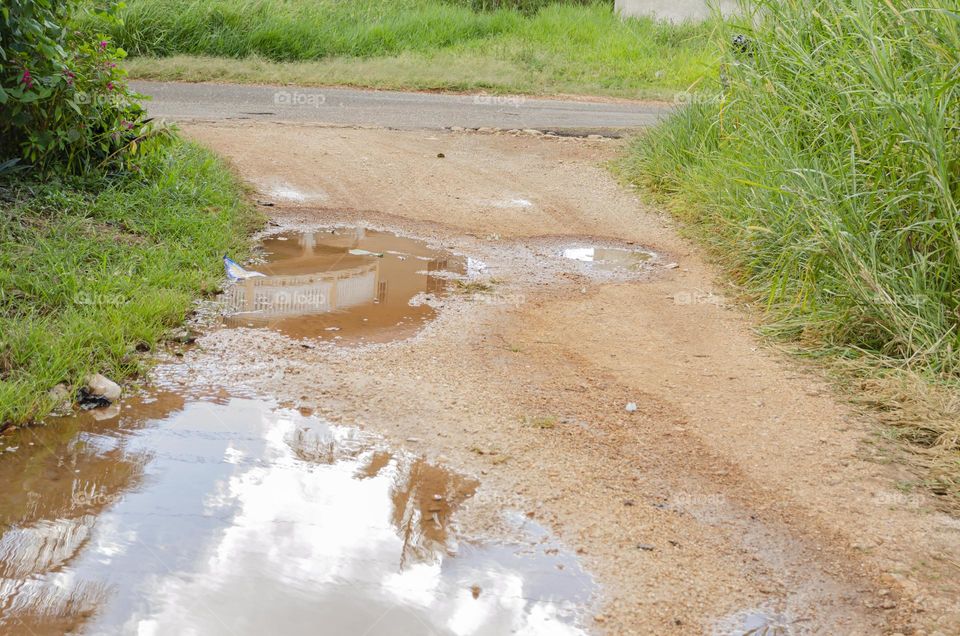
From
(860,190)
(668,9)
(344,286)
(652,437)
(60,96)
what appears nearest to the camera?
(652,437)

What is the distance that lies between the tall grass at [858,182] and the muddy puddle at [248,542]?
8.41 feet

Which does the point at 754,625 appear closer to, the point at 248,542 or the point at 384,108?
the point at 248,542

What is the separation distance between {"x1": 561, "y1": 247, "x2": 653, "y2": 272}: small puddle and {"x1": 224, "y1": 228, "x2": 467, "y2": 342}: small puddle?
895 mm

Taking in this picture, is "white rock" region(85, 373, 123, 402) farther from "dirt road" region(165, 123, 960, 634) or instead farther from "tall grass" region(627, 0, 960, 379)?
"tall grass" region(627, 0, 960, 379)

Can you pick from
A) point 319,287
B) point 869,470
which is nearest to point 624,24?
point 319,287

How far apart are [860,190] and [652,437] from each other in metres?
2.26

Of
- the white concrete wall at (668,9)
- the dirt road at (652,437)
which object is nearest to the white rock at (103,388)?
the dirt road at (652,437)

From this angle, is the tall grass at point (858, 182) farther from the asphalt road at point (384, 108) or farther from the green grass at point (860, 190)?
the asphalt road at point (384, 108)

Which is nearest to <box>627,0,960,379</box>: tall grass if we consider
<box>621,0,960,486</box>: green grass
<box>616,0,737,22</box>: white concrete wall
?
<box>621,0,960,486</box>: green grass

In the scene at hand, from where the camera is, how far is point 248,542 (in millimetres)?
3223

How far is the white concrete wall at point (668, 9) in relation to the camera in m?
18.3

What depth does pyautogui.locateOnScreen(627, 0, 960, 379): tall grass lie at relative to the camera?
4922 millimetres

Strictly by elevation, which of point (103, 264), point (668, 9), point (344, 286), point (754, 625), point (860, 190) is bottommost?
point (754, 625)

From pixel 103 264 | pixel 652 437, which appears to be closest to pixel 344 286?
pixel 103 264
